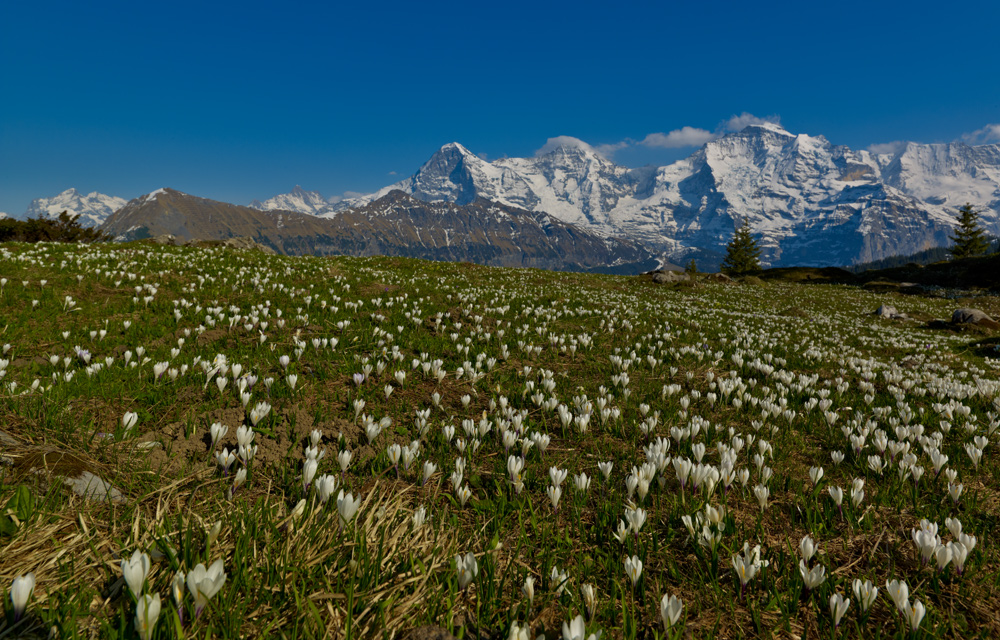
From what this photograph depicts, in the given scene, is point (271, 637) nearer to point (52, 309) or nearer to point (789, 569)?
point (789, 569)

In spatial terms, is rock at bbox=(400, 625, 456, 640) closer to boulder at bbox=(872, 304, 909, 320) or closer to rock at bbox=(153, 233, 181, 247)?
boulder at bbox=(872, 304, 909, 320)

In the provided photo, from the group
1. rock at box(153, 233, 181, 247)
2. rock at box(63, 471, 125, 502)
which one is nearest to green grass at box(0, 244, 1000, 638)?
rock at box(63, 471, 125, 502)

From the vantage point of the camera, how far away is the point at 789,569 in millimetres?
2553

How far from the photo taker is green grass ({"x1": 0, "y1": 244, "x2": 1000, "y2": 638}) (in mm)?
1971

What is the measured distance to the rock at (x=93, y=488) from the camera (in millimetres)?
2445

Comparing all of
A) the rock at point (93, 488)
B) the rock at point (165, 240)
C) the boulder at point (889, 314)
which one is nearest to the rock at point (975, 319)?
the boulder at point (889, 314)

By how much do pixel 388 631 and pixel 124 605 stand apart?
1.07 m

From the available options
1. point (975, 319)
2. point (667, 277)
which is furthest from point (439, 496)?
point (667, 277)

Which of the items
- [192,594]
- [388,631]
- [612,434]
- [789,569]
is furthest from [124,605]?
[612,434]

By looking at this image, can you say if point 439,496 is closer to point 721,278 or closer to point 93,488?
point 93,488

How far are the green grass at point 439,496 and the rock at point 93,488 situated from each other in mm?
66

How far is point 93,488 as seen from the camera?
253cm

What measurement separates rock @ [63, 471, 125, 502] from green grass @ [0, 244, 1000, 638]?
7 centimetres

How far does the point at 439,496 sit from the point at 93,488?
2.12 metres
